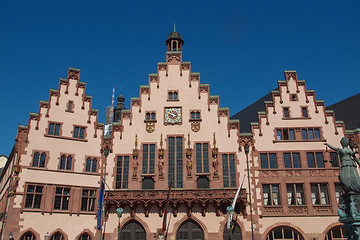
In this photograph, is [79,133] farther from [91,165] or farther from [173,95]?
[173,95]

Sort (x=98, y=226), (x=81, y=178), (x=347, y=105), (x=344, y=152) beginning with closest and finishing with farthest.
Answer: (x=344, y=152), (x=98, y=226), (x=81, y=178), (x=347, y=105)

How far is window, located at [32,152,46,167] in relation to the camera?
35.4 m

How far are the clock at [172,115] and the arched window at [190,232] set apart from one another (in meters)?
10.8

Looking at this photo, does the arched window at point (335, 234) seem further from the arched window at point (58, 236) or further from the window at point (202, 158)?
the arched window at point (58, 236)

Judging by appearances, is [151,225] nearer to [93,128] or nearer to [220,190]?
[220,190]

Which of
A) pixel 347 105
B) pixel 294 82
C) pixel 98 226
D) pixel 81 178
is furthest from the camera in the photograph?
pixel 347 105

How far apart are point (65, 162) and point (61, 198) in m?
3.60

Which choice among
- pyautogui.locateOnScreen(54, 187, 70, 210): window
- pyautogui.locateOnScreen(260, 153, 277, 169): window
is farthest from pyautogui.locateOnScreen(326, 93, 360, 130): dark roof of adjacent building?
pyautogui.locateOnScreen(54, 187, 70, 210): window

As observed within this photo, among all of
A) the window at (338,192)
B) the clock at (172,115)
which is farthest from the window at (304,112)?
the clock at (172,115)

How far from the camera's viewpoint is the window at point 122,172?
3712 cm

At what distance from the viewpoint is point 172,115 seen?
3978 centimetres

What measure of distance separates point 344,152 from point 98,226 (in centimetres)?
2363

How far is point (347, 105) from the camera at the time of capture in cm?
4581

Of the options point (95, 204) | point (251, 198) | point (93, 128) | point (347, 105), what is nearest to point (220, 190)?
point (251, 198)
